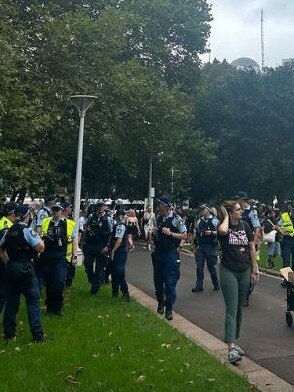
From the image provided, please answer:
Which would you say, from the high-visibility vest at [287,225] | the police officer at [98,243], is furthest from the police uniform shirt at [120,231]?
the high-visibility vest at [287,225]

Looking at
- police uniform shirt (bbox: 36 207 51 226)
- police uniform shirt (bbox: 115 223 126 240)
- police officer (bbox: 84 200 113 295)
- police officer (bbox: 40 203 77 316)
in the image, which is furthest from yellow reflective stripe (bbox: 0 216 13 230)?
police officer (bbox: 84 200 113 295)

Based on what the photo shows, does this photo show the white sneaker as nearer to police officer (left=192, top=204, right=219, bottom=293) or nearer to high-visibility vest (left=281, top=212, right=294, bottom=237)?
police officer (left=192, top=204, right=219, bottom=293)

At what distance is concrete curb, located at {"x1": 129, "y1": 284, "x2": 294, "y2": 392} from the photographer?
5.72 m

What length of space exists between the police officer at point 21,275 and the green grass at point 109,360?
0.24 metres

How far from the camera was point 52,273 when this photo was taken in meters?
8.86

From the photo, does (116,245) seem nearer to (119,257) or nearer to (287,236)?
(119,257)

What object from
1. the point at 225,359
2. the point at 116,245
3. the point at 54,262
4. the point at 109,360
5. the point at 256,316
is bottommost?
the point at 256,316

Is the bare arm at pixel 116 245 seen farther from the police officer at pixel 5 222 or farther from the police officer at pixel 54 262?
the police officer at pixel 5 222

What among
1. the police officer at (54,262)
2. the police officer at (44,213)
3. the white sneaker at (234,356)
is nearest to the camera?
the white sneaker at (234,356)

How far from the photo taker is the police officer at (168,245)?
9.07m

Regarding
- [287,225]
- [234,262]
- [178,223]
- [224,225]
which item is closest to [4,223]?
[178,223]

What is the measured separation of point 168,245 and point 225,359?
270 cm

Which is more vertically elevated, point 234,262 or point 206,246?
point 234,262

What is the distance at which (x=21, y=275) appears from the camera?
7.16 metres
